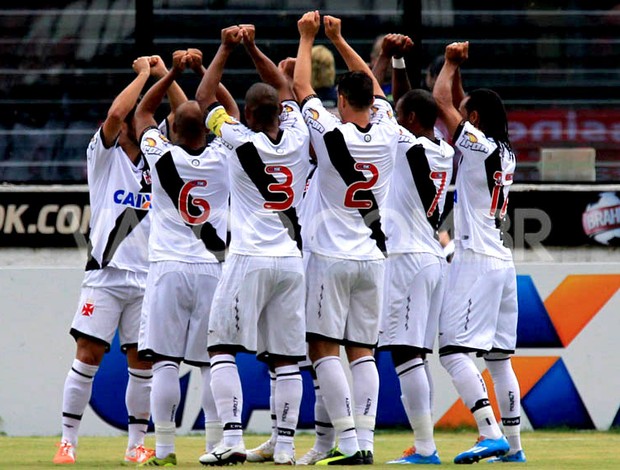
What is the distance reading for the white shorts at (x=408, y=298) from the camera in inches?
354

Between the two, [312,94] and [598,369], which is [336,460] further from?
[598,369]

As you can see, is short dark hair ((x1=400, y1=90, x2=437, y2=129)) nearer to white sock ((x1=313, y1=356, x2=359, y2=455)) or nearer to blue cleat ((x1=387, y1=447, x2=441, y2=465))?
white sock ((x1=313, y1=356, x2=359, y2=455))

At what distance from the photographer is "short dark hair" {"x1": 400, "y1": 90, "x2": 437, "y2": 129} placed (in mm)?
9164

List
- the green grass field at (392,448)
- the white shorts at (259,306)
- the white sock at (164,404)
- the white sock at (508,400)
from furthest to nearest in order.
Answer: the white sock at (508,400) → the green grass field at (392,448) → the white sock at (164,404) → the white shorts at (259,306)

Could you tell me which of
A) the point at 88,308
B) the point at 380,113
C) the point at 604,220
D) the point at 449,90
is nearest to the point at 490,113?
the point at 449,90

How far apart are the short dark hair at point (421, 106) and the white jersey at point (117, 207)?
1.91 m

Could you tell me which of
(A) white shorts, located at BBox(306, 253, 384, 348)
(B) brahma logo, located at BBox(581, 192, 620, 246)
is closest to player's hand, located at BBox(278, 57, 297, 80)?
(A) white shorts, located at BBox(306, 253, 384, 348)

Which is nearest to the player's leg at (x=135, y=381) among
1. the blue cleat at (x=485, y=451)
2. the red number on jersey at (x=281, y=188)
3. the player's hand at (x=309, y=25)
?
the red number on jersey at (x=281, y=188)

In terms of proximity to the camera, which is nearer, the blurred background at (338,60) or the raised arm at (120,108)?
the raised arm at (120,108)

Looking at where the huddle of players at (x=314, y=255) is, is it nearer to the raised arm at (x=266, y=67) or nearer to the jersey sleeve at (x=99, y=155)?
the raised arm at (x=266, y=67)

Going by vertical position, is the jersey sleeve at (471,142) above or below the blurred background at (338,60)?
below

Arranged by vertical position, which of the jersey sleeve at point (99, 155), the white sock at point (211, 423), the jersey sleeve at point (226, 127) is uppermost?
the jersey sleeve at point (226, 127)

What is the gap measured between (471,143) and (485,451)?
6.76ft

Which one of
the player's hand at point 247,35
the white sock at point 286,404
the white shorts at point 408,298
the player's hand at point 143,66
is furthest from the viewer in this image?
the player's hand at point 143,66
